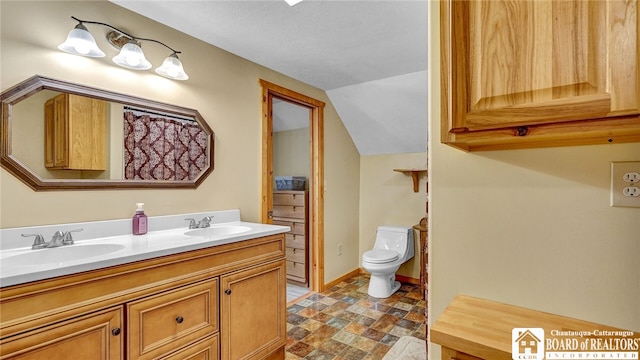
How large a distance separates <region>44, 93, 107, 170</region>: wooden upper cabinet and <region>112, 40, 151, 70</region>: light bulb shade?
0.81 feet

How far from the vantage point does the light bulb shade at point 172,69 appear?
6.05ft

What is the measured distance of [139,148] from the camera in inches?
72.2

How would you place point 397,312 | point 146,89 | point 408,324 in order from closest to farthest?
point 146,89 → point 408,324 → point 397,312

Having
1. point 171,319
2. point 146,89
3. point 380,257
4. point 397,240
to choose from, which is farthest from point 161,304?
point 397,240

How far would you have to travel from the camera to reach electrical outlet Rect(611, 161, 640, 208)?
81 cm

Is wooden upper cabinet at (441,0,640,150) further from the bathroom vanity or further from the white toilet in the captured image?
the white toilet

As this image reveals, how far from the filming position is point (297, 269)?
344cm

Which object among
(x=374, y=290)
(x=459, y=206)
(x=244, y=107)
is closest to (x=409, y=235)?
(x=374, y=290)

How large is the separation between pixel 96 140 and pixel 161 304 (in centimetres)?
100

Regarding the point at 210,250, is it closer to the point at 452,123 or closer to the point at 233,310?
the point at 233,310

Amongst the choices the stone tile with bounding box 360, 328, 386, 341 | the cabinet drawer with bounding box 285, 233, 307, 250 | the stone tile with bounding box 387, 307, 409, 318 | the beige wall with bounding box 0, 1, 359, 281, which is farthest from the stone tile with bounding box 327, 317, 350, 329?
the beige wall with bounding box 0, 1, 359, 281

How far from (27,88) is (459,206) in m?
1.99

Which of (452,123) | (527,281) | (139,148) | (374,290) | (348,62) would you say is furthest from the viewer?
(374,290)

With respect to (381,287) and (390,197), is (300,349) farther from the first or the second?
(390,197)
